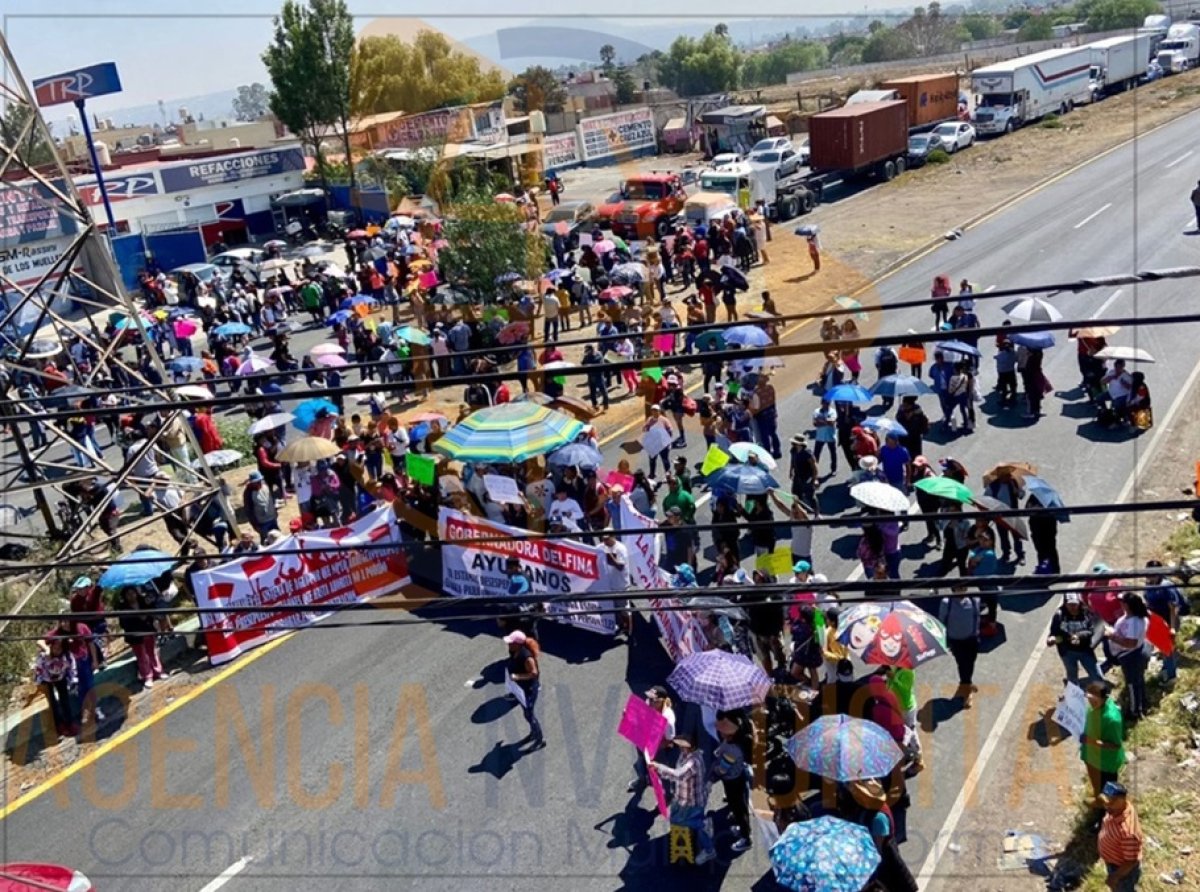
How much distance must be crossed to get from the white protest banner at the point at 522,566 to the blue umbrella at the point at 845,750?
4214mm

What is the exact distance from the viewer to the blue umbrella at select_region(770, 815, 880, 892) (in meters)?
6.75

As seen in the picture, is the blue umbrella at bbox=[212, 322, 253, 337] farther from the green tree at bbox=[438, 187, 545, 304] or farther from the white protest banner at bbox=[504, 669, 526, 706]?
the white protest banner at bbox=[504, 669, 526, 706]

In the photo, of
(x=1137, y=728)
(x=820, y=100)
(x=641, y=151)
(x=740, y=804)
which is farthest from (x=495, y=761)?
(x=820, y=100)

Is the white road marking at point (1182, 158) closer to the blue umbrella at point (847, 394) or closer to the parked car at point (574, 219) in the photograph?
the parked car at point (574, 219)

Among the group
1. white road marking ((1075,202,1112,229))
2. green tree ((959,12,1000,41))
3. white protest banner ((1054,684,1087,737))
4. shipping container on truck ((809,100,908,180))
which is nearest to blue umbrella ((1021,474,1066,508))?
white protest banner ((1054,684,1087,737))

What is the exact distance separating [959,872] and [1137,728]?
2.69 meters

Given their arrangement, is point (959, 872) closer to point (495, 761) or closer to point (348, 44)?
point (495, 761)

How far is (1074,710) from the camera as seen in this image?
8.76m

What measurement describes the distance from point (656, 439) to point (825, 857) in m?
9.72

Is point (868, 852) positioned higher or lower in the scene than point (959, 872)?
→ higher

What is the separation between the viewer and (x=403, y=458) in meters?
16.7

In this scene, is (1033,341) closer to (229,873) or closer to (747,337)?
(747,337)

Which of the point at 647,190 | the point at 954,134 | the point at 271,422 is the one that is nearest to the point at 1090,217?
the point at 954,134

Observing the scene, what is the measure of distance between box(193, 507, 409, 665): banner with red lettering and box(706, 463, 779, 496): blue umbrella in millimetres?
4114
